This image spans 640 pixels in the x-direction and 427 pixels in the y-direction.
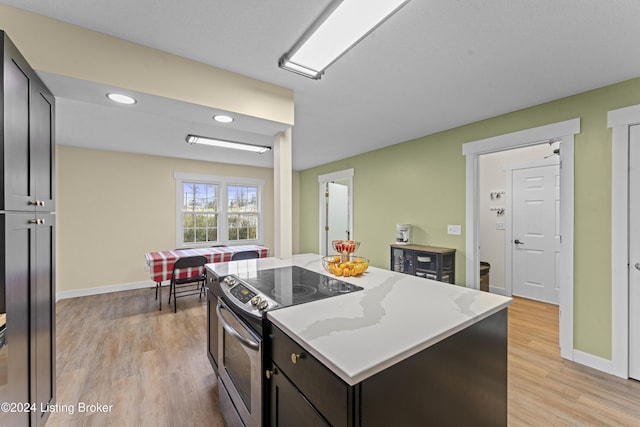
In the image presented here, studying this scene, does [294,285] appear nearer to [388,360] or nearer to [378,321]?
[378,321]

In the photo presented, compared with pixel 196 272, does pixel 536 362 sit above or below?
below

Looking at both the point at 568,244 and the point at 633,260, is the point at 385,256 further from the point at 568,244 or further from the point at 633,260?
the point at 633,260

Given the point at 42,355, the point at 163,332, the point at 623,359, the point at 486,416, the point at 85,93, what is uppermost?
the point at 85,93

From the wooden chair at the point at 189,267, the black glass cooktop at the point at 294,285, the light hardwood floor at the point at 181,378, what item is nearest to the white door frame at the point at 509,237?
the light hardwood floor at the point at 181,378

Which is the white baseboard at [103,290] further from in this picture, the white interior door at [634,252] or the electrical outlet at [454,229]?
the white interior door at [634,252]

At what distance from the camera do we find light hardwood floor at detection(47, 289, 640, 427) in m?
1.71

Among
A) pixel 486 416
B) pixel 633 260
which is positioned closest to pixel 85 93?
pixel 486 416

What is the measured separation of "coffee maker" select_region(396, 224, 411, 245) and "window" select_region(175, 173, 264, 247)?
3.33 meters

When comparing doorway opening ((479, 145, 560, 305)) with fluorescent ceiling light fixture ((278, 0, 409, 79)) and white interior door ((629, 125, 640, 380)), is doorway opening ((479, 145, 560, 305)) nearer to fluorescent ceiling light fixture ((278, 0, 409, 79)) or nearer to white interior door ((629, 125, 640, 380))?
white interior door ((629, 125, 640, 380))

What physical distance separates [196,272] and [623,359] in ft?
14.8

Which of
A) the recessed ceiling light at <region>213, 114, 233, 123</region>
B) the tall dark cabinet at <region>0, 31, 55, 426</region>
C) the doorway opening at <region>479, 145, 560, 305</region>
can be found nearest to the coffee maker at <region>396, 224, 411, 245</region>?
the doorway opening at <region>479, 145, 560, 305</region>

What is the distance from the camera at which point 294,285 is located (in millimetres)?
1547

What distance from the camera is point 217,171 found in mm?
5383

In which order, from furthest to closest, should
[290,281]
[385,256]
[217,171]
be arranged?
[217,171] → [385,256] → [290,281]
